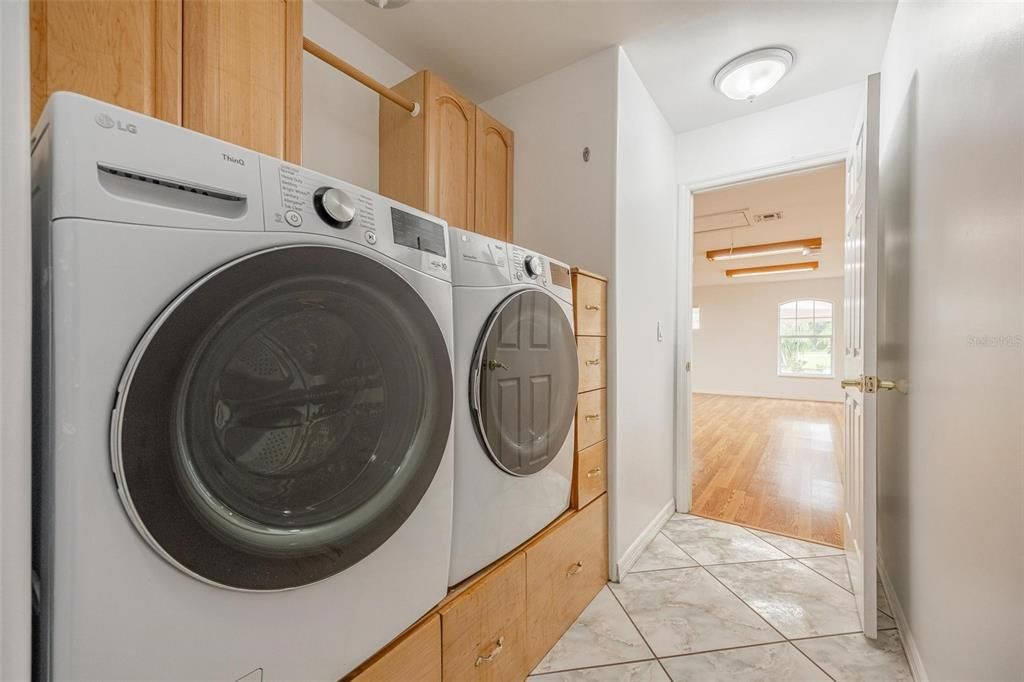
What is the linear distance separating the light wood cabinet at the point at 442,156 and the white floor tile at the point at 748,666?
183 cm

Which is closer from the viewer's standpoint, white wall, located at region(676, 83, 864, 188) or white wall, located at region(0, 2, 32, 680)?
white wall, located at region(0, 2, 32, 680)

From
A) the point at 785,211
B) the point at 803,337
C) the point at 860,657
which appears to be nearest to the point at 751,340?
the point at 803,337

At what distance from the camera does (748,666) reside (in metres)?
1.34

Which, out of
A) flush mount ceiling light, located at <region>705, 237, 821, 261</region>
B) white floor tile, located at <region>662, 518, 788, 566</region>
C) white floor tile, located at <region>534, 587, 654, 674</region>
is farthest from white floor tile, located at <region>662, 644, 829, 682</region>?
flush mount ceiling light, located at <region>705, 237, 821, 261</region>

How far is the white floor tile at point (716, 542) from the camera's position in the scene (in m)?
2.03

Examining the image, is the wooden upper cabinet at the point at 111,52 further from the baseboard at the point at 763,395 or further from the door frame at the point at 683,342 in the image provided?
the baseboard at the point at 763,395

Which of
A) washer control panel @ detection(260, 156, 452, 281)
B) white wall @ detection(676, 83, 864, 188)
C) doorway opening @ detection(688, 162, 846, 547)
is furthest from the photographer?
doorway opening @ detection(688, 162, 846, 547)

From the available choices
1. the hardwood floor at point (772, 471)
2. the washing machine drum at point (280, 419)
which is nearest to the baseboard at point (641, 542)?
the hardwood floor at point (772, 471)

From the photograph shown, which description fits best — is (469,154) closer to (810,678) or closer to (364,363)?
(364,363)

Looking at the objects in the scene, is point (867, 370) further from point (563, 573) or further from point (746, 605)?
point (563, 573)

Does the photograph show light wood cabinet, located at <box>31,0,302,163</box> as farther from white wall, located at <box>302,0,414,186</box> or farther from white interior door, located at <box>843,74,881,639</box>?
white interior door, located at <box>843,74,881,639</box>

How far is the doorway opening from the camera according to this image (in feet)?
9.04

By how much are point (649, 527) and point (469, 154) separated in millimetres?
2080

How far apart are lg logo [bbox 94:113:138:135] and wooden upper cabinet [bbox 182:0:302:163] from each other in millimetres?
553
